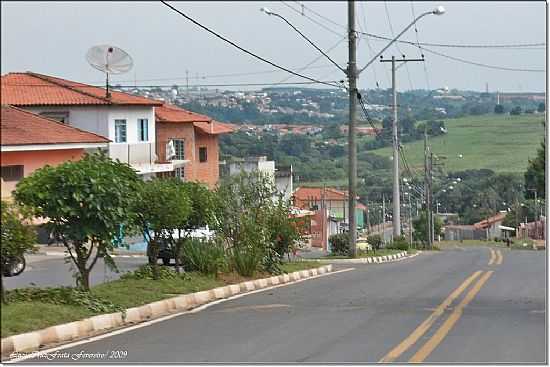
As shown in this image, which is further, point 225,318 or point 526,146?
point 526,146

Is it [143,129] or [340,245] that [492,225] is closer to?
[340,245]

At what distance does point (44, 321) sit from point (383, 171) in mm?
45660

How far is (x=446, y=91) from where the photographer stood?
42.5m

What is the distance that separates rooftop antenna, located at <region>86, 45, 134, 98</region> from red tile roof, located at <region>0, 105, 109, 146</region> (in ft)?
29.5

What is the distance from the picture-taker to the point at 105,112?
40.6 metres

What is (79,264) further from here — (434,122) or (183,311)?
(434,122)

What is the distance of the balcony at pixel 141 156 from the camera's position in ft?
140

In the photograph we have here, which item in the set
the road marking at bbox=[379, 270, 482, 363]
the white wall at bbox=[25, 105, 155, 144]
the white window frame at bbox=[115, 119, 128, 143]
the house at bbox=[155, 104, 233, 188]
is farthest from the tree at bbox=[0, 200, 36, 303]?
the house at bbox=[155, 104, 233, 188]

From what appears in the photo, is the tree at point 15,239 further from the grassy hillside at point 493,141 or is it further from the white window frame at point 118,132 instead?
the grassy hillside at point 493,141

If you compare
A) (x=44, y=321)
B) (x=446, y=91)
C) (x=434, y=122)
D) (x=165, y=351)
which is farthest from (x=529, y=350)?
(x=434, y=122)

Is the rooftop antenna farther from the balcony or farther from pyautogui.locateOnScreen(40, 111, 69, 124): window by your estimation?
the balcony

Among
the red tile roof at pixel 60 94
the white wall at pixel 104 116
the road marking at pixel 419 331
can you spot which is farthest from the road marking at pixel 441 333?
the white wall at pixel 104 116

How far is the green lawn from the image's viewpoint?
1120 cm

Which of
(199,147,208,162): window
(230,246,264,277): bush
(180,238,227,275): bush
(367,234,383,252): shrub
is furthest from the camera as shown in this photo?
(199,147,208,162): window
